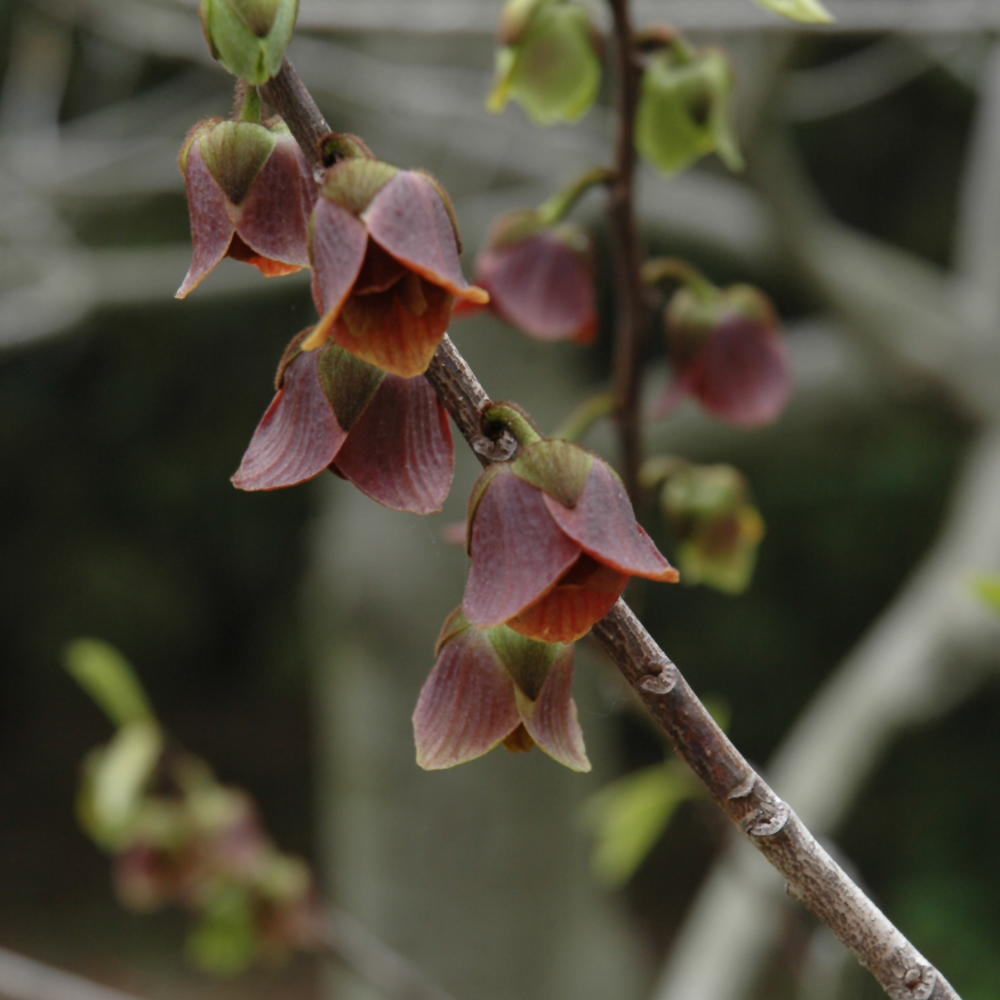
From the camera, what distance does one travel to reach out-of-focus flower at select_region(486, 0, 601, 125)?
0.59 metres

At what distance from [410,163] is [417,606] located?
111cm

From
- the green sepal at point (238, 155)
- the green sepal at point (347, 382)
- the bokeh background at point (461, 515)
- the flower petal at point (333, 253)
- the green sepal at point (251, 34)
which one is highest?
the green sepal at point (251, 34)

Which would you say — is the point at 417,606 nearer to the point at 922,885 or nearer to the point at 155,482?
the point at 922,885

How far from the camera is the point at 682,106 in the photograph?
60cm

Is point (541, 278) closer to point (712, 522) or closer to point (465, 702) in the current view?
point (712, 522)

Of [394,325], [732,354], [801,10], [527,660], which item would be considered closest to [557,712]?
[527,660]

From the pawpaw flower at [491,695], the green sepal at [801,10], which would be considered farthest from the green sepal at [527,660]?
the green sepal at [801,10]

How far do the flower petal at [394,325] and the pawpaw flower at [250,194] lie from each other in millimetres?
42

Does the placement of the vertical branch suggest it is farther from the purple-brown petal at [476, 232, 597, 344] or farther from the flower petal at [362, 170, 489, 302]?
the flower petal at [362, 170, 489, 302]

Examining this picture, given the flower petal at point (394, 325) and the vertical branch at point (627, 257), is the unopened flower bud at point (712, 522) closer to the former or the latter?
the vertical branch at point (627, 257)

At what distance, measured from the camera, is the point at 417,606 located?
279cm

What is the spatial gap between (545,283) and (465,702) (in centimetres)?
36

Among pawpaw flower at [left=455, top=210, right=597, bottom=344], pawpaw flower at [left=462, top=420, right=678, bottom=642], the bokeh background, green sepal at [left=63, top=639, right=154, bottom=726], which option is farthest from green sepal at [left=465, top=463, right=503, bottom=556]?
green sepal at [left=63, top=639, right=154, bottom=726]

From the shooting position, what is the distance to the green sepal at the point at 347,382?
0.30m
